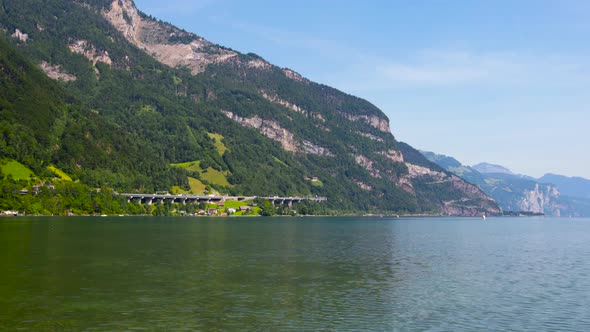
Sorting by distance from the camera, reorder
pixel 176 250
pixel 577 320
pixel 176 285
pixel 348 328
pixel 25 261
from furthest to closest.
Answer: pixel 176 250 → pixel 25 261 → pixel 176 285 → pixel 577 320 → pixel 348 328

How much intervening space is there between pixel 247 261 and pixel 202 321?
150ft

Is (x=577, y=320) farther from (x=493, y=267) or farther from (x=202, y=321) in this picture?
(x=493, y=267)

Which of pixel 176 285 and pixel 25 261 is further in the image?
pixel 25 261

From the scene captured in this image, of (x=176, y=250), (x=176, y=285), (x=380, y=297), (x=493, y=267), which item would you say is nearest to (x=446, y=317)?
(x=380, y=297)

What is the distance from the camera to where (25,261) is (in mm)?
84688

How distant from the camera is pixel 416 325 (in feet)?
164

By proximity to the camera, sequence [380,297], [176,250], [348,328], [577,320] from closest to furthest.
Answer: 1. [348,328]
2. [577,320]
3. [380,297]
4. [176,250]

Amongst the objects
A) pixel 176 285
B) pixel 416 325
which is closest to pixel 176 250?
pixel 176 285

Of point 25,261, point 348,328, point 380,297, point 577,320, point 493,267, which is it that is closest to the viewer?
point 348,328

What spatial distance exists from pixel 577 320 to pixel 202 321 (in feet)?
109

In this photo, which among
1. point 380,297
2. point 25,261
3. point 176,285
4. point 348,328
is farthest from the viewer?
point 25,261

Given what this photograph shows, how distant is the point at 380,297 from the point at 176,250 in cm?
5775

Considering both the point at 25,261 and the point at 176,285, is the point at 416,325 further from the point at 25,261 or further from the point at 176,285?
the point at 25,261

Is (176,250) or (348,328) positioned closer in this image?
(348,328)
